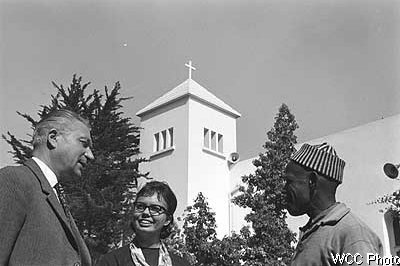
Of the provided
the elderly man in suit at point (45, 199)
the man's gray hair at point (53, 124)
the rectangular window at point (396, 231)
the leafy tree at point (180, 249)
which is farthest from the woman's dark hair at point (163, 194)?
the rectangular window at point (396, 231)

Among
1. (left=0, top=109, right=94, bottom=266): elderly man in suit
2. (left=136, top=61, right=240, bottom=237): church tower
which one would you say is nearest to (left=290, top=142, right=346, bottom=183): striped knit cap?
(left=0, top=109, right=94, bottom=266): elderly man in suit

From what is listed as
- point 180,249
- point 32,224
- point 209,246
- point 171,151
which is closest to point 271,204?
point 209,246

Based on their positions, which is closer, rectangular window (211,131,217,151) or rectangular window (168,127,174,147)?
rectangular window (168,127,174,147)

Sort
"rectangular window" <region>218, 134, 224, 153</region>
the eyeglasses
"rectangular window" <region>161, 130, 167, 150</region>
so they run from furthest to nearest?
"rectangular window" <region>218, 134, 224, 153</region>, "rectangular window" <region>161, 130, 167, 150</region>, the eyeglasses

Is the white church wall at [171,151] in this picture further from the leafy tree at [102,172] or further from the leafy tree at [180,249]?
the leafy tree at [180,249]

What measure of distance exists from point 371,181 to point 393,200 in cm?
244

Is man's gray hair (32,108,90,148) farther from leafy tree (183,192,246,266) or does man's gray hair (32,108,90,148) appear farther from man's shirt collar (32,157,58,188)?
leafy tree (183,192,246,266)

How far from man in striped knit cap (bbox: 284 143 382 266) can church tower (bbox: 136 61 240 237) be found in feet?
71.1

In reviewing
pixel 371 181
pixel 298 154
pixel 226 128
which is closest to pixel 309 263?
pixel 298 154

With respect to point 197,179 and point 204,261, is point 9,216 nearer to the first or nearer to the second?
point 204,261

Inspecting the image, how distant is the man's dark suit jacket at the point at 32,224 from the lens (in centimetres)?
252

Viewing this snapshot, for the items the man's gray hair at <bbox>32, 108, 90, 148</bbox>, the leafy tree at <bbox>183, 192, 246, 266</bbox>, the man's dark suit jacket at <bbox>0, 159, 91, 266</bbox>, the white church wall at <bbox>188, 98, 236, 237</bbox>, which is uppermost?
the white church wall at <bbox>188, 98, 236, 237</bbox>

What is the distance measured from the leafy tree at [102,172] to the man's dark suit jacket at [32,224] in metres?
15.8

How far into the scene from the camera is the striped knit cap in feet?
9.41
